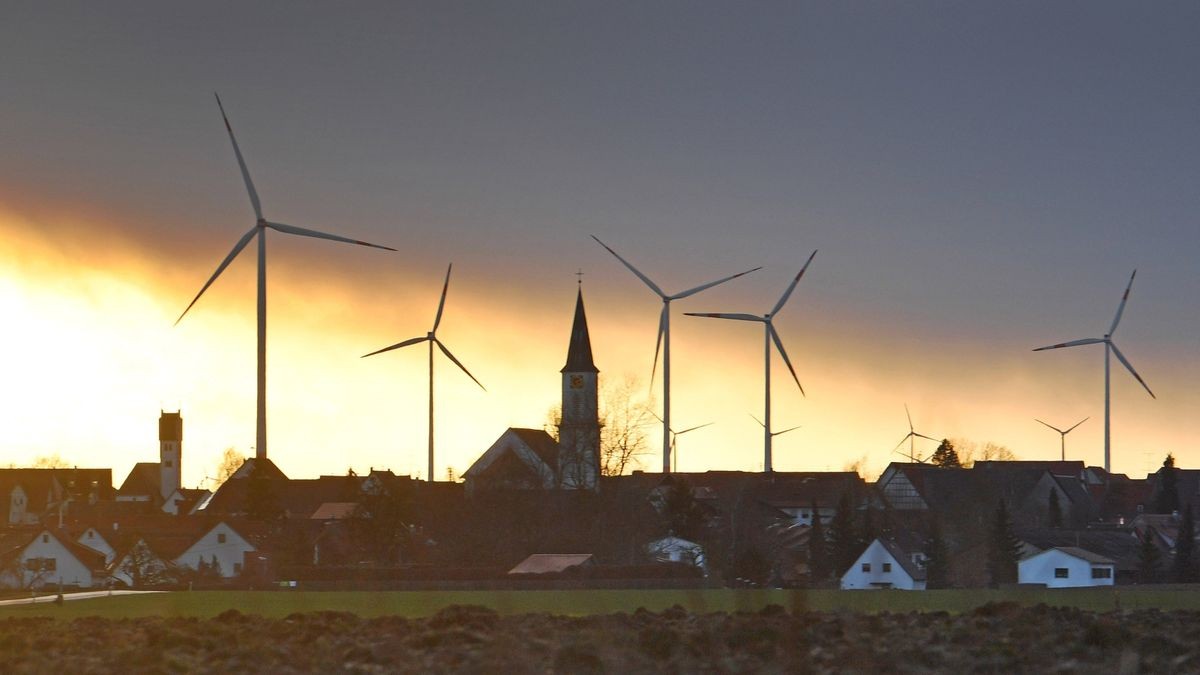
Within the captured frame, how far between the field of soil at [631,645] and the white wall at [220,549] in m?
94.6

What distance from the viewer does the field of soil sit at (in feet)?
86.6

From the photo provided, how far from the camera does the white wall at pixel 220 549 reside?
126 meters

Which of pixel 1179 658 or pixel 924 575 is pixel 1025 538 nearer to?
pixel 924 575

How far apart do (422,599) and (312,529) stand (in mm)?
75404

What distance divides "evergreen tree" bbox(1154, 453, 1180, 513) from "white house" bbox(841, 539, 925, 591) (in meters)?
66.2

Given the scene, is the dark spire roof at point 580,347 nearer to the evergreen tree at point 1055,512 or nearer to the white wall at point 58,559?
the evergreen tree at point 1055,512

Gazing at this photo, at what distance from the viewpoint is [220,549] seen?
12775 centimetres

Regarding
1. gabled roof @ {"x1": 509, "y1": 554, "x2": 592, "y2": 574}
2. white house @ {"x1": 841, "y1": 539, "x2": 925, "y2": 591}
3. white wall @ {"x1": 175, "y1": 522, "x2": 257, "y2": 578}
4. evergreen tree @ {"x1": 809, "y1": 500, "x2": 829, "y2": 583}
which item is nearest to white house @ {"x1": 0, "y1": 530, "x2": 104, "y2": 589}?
white wall @ {"x1": 175, "y1": 522, "x2": 257, "y2": 578}

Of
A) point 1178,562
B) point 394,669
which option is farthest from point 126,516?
point 394,669

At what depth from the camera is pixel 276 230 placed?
86.3 meters

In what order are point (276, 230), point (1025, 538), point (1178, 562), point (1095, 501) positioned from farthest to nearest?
point (1095, 501) < point (1025, 538) < point (1178, 562) < point (276, 230)

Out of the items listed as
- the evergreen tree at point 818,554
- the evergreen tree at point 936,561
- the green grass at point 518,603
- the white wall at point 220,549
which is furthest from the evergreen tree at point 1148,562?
the white wall at point 220,549

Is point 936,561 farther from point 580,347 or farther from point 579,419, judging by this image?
point 580,347

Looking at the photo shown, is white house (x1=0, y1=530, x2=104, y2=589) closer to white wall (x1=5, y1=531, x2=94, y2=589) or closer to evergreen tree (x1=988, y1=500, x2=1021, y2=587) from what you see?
white wall (x1=5, y1=531, x2=94, y2=589)
